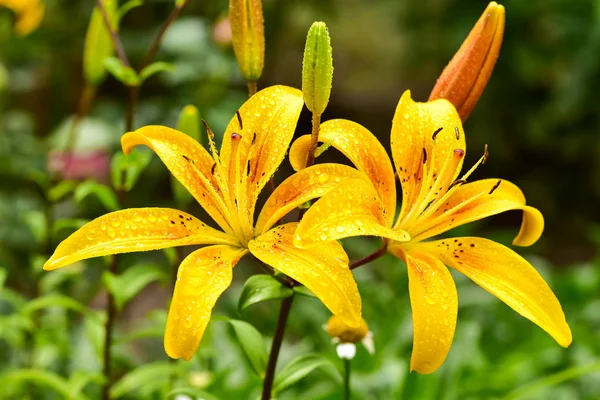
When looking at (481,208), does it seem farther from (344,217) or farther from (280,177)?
(280,177)

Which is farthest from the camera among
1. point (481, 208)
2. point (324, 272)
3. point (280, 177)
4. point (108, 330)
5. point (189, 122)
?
point (280, 177)

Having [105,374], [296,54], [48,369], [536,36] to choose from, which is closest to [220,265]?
[105,374]

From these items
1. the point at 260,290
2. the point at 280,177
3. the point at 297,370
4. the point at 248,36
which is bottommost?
the point at 280,177

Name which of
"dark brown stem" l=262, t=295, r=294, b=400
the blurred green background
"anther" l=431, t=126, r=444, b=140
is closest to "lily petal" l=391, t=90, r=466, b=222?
"anther" l=431, t=126, r=444, b=140

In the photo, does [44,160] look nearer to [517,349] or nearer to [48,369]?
[48,369]

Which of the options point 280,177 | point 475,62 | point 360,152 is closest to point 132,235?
point 360,152

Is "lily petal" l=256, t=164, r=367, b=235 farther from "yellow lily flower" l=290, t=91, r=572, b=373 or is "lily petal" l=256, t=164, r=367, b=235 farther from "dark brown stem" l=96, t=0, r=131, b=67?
"dark brown stem" l=96, t=0, r=131, b=67
